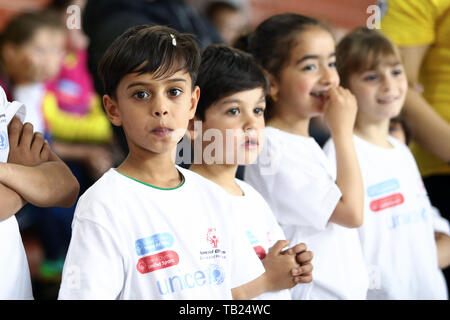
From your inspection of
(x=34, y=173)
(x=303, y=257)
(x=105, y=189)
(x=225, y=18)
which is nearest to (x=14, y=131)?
(x=34, y=173)

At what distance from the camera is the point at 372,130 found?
195cm

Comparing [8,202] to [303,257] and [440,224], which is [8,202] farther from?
[440,224]

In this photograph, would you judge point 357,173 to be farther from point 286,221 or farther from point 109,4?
point 109,4

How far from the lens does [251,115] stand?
1514mm

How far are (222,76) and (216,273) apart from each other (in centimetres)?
51

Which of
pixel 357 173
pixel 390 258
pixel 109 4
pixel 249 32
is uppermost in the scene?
pixel 109 4

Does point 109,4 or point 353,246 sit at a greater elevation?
point 109,4

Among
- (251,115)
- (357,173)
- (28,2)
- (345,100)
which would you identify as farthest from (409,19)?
(28,2)

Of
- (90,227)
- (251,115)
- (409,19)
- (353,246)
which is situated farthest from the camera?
(409,19)

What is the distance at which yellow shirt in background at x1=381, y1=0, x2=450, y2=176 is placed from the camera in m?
2.06

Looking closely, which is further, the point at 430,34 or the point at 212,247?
the point at 430,34

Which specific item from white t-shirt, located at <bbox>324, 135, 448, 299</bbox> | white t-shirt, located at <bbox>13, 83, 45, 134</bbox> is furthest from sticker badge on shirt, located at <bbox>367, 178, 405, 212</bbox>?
white t-shirt, located at <bbox>13, 83, 45, 134</bbox>

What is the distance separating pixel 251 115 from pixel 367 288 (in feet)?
2.20
